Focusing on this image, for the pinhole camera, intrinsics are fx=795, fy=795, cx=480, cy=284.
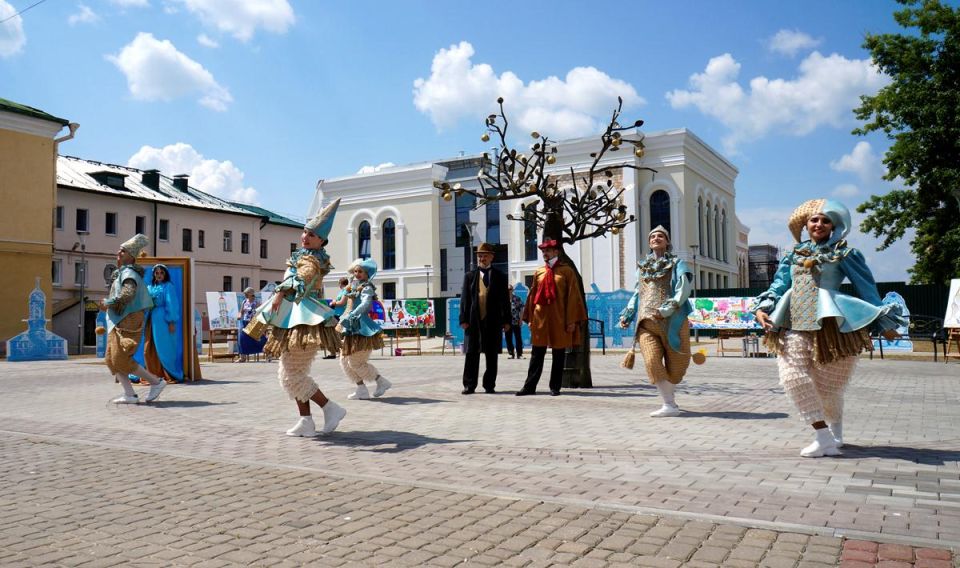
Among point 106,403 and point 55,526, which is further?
point 106,403

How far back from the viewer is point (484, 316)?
37.9ft

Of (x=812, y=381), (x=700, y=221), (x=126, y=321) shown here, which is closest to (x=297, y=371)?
(x=812, y=381)

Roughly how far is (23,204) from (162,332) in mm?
24395

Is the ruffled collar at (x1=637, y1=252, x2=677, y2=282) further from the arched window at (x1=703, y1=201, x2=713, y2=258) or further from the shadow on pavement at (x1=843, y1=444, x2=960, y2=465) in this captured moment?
the arched window at (x1=703, y1=201, x2=713, y2=258)

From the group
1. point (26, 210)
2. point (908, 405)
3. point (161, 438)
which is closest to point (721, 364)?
point (908, 405)

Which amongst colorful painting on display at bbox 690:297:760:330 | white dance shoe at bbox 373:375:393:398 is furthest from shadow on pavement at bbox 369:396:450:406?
colorful painting on display at bbox 690:297:760:330

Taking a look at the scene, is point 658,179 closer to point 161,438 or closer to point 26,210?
point 26,210

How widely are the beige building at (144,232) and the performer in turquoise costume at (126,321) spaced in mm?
33045

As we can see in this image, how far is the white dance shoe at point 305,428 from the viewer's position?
750 centimetres

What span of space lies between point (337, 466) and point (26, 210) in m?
33.8

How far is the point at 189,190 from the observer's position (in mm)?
56969

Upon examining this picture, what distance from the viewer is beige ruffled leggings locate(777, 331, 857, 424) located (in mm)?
6086

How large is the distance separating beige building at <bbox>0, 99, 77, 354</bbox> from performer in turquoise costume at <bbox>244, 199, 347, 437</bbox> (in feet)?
103

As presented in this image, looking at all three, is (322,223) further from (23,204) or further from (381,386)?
(23,204)
